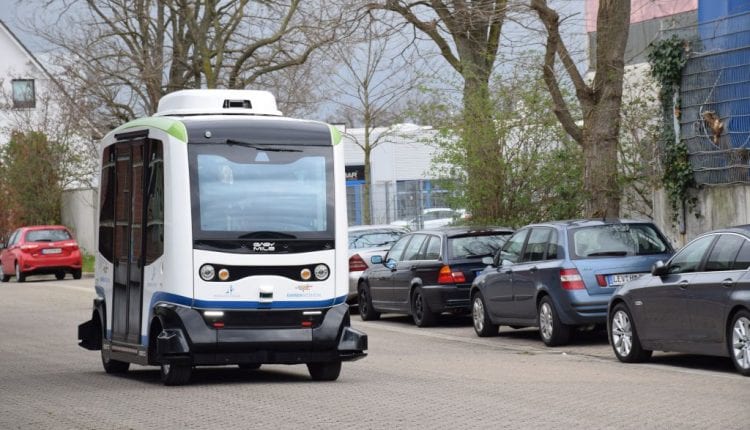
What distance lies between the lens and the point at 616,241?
1930cm

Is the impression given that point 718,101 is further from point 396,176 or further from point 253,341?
point 396,176

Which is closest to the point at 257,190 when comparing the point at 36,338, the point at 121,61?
the point at 36,338

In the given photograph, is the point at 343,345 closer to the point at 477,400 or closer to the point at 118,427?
the point at 477,400

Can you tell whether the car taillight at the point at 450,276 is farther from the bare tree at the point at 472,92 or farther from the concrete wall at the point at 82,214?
the concrete wall at the point at 82,214

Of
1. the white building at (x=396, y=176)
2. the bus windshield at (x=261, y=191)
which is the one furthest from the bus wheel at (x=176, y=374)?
the white building at (x=396, y=176)

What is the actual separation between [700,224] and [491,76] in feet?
21.4

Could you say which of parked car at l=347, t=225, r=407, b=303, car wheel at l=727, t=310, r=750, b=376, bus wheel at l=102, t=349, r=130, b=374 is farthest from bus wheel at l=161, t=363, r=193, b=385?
parked car at l=347, t=225, r=407, b=303

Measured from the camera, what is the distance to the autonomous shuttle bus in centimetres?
1467

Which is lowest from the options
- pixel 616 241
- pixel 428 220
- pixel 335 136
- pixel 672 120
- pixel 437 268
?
pixel 437 268

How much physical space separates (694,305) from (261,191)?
460 centimetres

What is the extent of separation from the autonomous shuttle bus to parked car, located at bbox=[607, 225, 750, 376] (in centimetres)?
336

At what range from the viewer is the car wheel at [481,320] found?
868 inches

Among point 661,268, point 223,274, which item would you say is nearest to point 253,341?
point 223,274

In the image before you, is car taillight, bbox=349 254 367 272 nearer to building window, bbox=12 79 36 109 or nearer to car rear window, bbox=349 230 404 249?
car rear window, bbox=349 230 404 249
